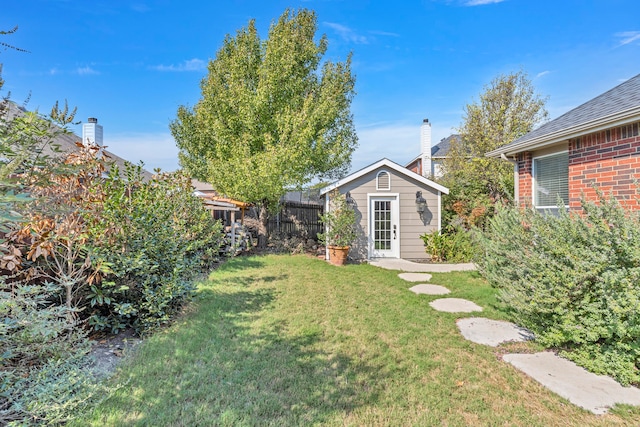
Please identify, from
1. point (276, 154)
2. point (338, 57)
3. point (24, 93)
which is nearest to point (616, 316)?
point (24, 93)

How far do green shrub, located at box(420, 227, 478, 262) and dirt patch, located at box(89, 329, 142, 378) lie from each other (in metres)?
9.20

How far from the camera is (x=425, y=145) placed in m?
18.8

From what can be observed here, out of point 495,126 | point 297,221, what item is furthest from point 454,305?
point 495,126

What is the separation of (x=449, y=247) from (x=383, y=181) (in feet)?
10.7

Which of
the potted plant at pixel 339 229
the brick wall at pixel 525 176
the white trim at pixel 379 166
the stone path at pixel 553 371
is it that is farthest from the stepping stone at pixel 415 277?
the white trim at pixel 379 166

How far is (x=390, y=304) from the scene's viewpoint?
574 cm

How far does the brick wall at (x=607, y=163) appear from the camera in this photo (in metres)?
4.80

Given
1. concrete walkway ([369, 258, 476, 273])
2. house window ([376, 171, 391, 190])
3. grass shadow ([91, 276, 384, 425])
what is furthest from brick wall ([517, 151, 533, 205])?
grass shadow ([91, 276, 384, 425])

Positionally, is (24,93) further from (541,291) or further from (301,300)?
(541,291)

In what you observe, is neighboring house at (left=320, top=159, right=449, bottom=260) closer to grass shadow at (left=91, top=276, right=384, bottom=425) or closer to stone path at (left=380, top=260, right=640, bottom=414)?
stone path at (left=380, top=260, right=640, bottom=414)

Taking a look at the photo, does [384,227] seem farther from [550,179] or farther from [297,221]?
[550,179]

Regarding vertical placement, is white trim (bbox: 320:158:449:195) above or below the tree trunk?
above

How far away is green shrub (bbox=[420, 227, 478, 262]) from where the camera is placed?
10516mm

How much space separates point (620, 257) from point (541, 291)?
0.84 metres
